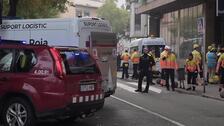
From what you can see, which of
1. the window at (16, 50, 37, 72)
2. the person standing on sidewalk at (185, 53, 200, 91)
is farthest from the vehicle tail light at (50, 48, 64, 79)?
the person standing on sidewalk at (185, 53, 200, 91)

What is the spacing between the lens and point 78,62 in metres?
10.7

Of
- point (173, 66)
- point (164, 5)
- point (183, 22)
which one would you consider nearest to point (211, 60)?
point (173, 66)

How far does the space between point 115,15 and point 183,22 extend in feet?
164

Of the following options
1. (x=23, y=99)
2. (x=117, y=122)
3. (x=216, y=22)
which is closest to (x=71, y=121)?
(x=117, y=122)

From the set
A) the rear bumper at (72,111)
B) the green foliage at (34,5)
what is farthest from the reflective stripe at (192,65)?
the rear bumper at (72,111)

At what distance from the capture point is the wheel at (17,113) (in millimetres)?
10141

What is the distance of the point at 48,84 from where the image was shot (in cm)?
996

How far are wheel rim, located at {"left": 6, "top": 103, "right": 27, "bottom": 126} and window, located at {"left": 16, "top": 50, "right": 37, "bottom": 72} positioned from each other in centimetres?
66

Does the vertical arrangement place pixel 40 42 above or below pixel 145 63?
above

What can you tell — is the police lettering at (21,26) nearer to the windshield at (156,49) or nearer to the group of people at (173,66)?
the group of people at (173,66)

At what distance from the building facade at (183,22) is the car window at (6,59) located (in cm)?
1738

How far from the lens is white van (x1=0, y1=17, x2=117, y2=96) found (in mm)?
14227

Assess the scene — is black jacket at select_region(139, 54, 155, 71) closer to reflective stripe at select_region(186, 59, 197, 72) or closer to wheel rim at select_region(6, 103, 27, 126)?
reflective stripe at select_region(186, 59, 197, 72)

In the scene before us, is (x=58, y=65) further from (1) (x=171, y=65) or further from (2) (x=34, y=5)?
(2) (x=34, y=5)
